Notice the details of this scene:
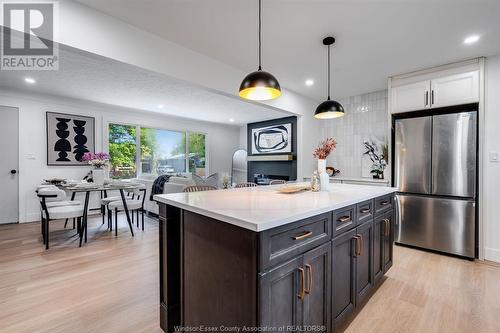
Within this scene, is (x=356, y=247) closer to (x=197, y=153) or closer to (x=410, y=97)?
(x=410, y=97)

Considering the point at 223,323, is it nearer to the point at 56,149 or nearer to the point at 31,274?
the point at 31,274

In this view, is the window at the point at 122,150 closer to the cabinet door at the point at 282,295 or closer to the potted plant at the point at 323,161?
the potted plant at the point at 323,161

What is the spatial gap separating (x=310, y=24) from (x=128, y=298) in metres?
2.99

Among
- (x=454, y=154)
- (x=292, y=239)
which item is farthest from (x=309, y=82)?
(x=292, y=239)

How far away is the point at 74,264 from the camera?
2.59m

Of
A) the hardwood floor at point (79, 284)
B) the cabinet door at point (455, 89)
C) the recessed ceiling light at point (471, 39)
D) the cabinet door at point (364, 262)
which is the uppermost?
the recessed ceiling light at point (471, 39)

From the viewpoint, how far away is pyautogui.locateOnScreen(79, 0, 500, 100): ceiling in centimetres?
195

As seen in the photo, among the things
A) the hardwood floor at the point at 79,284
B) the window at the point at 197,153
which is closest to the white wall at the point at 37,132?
the hardwood floor at the point at 79,284

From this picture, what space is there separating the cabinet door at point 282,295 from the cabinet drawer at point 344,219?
0.42 metres

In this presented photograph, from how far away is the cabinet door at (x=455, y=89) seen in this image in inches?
112

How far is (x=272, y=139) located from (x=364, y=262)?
16.8ft

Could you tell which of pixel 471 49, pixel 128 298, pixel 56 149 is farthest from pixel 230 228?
pixel 56 149

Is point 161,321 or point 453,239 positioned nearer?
point 161,321

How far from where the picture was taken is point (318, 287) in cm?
133
